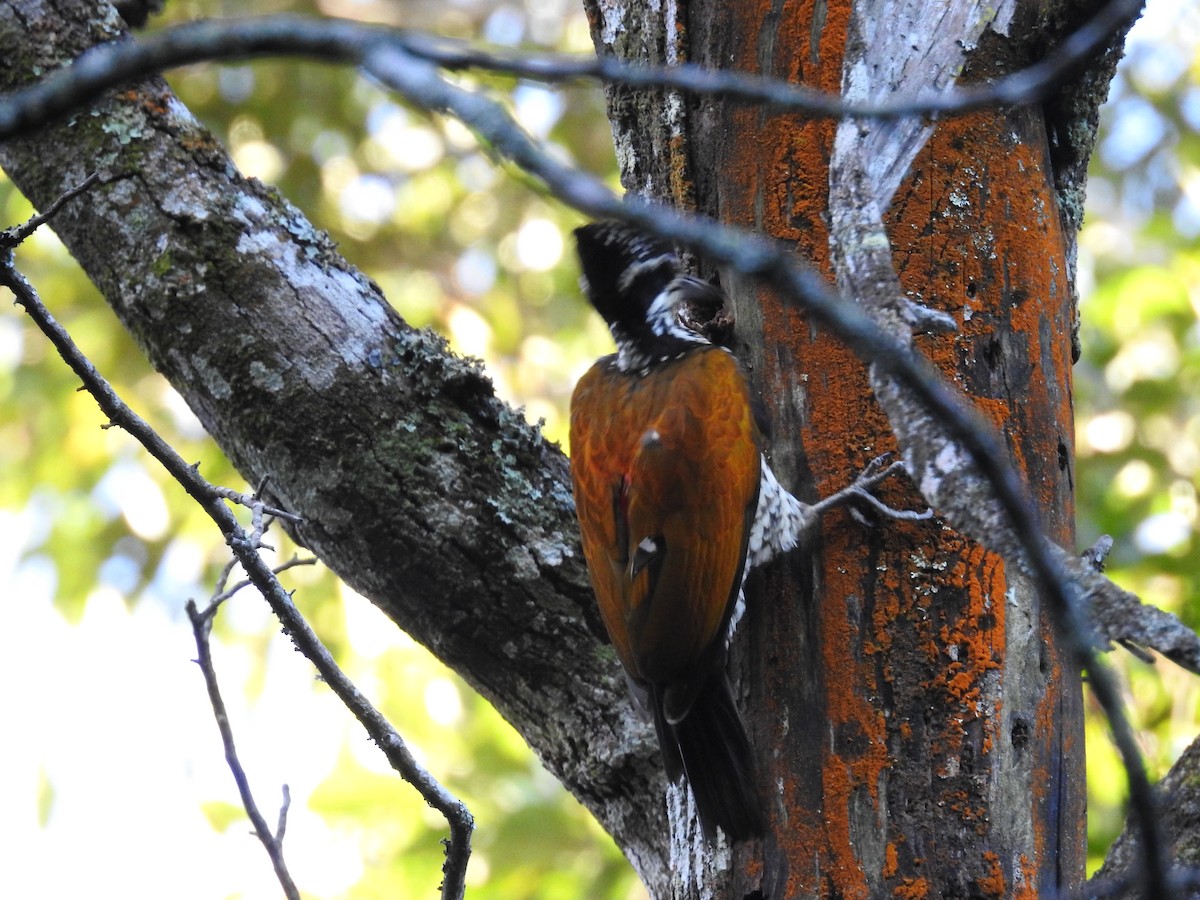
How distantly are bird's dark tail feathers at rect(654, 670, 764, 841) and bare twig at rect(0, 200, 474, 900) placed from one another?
0.47m

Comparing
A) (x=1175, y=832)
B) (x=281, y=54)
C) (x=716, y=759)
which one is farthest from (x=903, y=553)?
(x=281, y=54)

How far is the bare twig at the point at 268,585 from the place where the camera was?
2.14m

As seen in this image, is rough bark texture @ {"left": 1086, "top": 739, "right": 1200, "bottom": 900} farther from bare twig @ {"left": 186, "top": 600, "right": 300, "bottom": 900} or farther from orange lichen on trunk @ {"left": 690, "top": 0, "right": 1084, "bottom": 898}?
bare twig @ {"left": 186, "top": 600, "right": 300, "bottom": 900}

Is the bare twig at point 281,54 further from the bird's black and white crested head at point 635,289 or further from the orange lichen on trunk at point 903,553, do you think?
the bird's black and white crested head at point 635,289

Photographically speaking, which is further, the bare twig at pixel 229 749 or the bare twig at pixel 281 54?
the bare twig at pixel 229 749

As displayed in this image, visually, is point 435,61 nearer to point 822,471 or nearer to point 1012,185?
point 822,471

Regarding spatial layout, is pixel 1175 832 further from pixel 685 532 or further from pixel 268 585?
pixel 268 585

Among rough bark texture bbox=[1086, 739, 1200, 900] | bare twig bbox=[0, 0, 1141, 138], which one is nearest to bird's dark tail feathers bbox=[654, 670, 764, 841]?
rough bark texture bbox=[1086, 739, 1200, 900]

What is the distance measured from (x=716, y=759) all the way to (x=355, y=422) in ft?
3.85

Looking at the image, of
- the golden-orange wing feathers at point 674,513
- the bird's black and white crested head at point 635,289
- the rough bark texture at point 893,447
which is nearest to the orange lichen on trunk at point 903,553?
the rough bark texture at point 893,447

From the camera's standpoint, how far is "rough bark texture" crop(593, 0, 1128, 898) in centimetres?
221

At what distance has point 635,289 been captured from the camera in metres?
3.45

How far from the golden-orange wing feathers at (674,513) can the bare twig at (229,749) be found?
0.83m

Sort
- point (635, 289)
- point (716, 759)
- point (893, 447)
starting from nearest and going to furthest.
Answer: point (716, 759) < point (893, 447) < point (635, 289)
